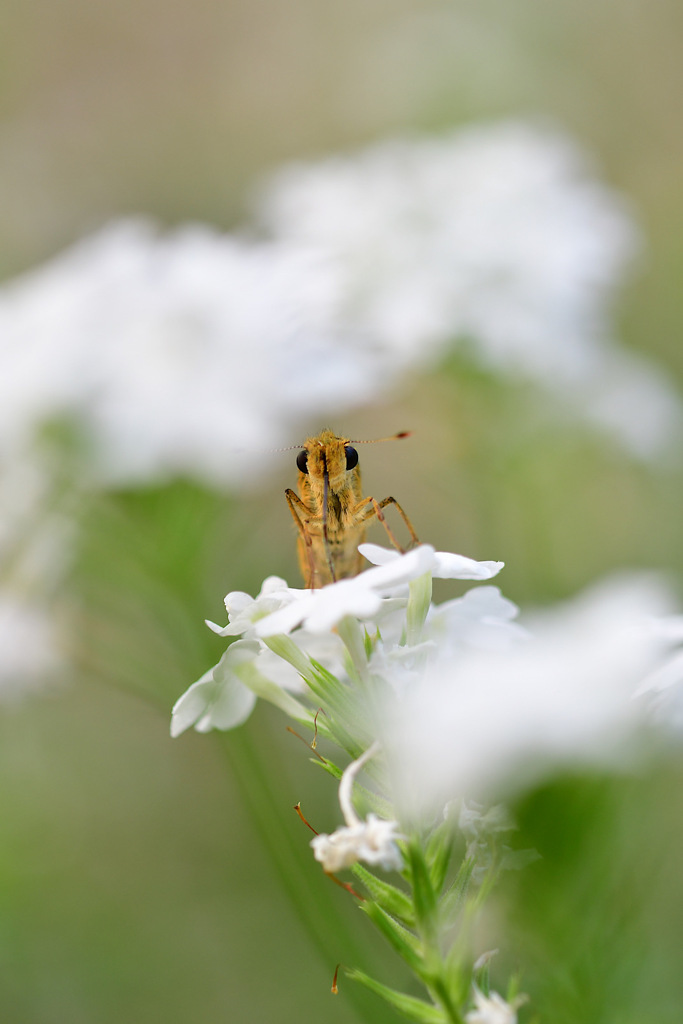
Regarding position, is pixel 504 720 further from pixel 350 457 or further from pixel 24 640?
pixel 24 640

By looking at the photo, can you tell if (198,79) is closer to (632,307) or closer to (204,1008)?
(632,307)

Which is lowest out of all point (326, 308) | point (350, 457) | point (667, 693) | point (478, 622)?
point (667, 693)

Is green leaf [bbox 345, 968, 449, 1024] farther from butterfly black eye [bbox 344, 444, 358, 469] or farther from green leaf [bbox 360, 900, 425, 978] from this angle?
butterfly black eye [bbox 344, 444, 358, 469]

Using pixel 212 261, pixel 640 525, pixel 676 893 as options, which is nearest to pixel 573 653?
pixel 212 261

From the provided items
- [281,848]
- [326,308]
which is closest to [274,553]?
[326,308]

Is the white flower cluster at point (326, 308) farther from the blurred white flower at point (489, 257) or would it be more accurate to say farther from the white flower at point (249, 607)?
the white flower at point (249, 607)

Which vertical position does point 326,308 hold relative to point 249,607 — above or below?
above

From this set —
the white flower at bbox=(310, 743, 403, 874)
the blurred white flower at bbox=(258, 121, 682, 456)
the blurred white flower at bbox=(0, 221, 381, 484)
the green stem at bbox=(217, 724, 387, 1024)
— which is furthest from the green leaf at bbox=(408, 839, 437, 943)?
the blurred white flower at bbox=(258, 121, 682, 456)
